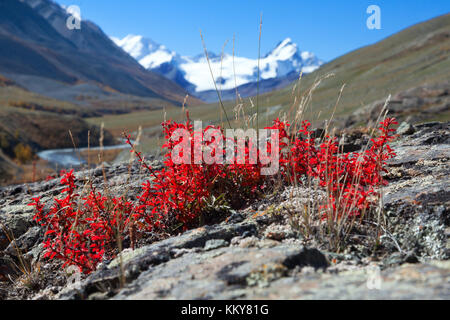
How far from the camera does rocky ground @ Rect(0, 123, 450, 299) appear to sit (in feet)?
6.11

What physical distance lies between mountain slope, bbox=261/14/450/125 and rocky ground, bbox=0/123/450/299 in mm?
17786

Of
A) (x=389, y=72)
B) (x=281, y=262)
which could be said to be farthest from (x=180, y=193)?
(x=389, y=72)

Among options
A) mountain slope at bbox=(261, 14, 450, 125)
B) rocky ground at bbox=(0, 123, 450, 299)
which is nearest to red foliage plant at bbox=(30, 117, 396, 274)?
rocky ground at bbox=(0, 123, 450, 299)

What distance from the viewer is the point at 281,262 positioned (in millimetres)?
2080

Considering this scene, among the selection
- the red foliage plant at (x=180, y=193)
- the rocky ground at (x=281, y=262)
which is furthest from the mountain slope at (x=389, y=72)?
the rocky ground at (x=281, y=262)

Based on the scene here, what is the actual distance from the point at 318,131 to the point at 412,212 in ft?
13.2

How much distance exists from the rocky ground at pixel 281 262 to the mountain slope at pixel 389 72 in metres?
17.8

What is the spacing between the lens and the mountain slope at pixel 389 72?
1261 inches

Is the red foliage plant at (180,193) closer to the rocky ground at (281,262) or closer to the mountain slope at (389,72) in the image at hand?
the rocky ground at (281,262)

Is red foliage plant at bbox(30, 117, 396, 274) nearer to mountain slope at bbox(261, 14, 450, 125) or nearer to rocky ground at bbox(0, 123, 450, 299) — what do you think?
rocky ground at bbox(0, 123, 450, 299)
